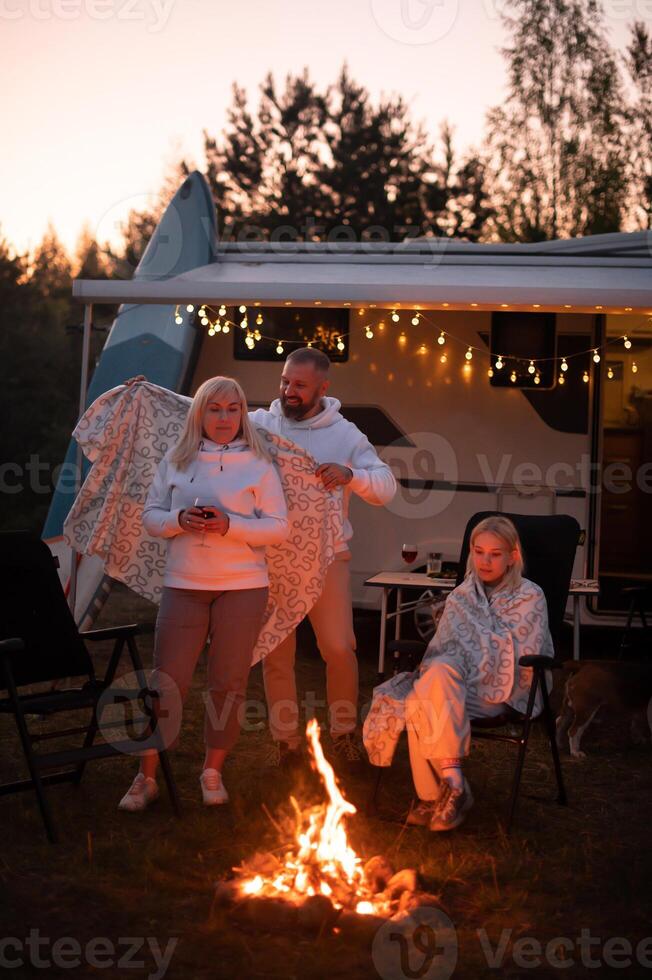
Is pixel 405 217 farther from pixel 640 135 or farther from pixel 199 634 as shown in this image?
pixel 199 634

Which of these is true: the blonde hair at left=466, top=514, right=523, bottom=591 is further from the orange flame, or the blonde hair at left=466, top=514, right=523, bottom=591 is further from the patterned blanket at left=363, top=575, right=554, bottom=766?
the orange flame

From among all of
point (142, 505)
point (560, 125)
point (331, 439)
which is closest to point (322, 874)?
point (331, 439)

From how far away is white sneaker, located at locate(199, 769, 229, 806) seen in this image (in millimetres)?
4176

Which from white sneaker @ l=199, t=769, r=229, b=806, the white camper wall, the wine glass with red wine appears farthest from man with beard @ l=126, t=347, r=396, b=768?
the white camper wall

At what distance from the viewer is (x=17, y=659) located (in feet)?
14.0

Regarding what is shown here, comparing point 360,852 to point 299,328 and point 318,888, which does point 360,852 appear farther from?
point 299,328

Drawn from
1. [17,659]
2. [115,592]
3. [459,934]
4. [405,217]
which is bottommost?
[115,592]

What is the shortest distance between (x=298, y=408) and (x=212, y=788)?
4.97 feet

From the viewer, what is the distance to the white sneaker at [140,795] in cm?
413

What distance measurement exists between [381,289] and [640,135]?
14.6 m

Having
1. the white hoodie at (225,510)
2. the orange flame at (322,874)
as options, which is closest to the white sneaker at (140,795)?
the white hoodie at (225,510)

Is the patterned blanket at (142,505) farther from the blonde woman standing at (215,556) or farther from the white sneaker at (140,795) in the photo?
the white sneaker at (140,795)

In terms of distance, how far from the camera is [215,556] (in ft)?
13.1

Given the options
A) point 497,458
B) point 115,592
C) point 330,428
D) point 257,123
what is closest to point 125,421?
point 330,428
